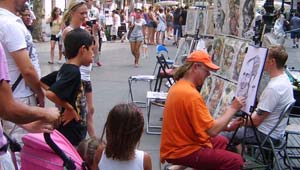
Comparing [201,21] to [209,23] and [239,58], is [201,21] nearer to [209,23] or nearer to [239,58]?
[209,23]

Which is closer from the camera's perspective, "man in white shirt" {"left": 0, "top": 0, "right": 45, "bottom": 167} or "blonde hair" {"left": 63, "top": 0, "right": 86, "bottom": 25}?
"man in white shirt" {"left": 0, "top": 0, "right": 45, "bottom": 167}

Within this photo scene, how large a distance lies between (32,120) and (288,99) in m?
3.16

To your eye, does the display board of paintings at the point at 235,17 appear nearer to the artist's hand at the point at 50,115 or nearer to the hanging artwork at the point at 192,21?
the hanging artwork at the point at 192,21

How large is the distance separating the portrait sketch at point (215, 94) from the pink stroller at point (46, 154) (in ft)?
10.1

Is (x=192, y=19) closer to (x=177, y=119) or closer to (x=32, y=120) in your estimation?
(x=177, y=119)

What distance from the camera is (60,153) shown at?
285cm

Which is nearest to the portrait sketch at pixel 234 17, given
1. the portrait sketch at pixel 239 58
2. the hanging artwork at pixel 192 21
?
the portrait sketch at pixel 239 58

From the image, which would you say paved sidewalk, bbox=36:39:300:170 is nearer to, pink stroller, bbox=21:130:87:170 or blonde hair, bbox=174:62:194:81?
blonde hair, bbox=174:62:194:81

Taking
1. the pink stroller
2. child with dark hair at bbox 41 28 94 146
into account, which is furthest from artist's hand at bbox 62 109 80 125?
the pink stroller

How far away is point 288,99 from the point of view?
5.18 metres

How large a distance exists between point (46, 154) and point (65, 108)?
4.29 ft

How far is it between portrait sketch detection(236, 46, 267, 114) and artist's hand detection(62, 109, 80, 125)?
1437 millimetres

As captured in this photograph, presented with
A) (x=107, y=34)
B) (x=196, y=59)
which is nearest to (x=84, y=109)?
(x=196, y=59)

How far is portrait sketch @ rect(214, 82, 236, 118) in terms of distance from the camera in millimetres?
5482
